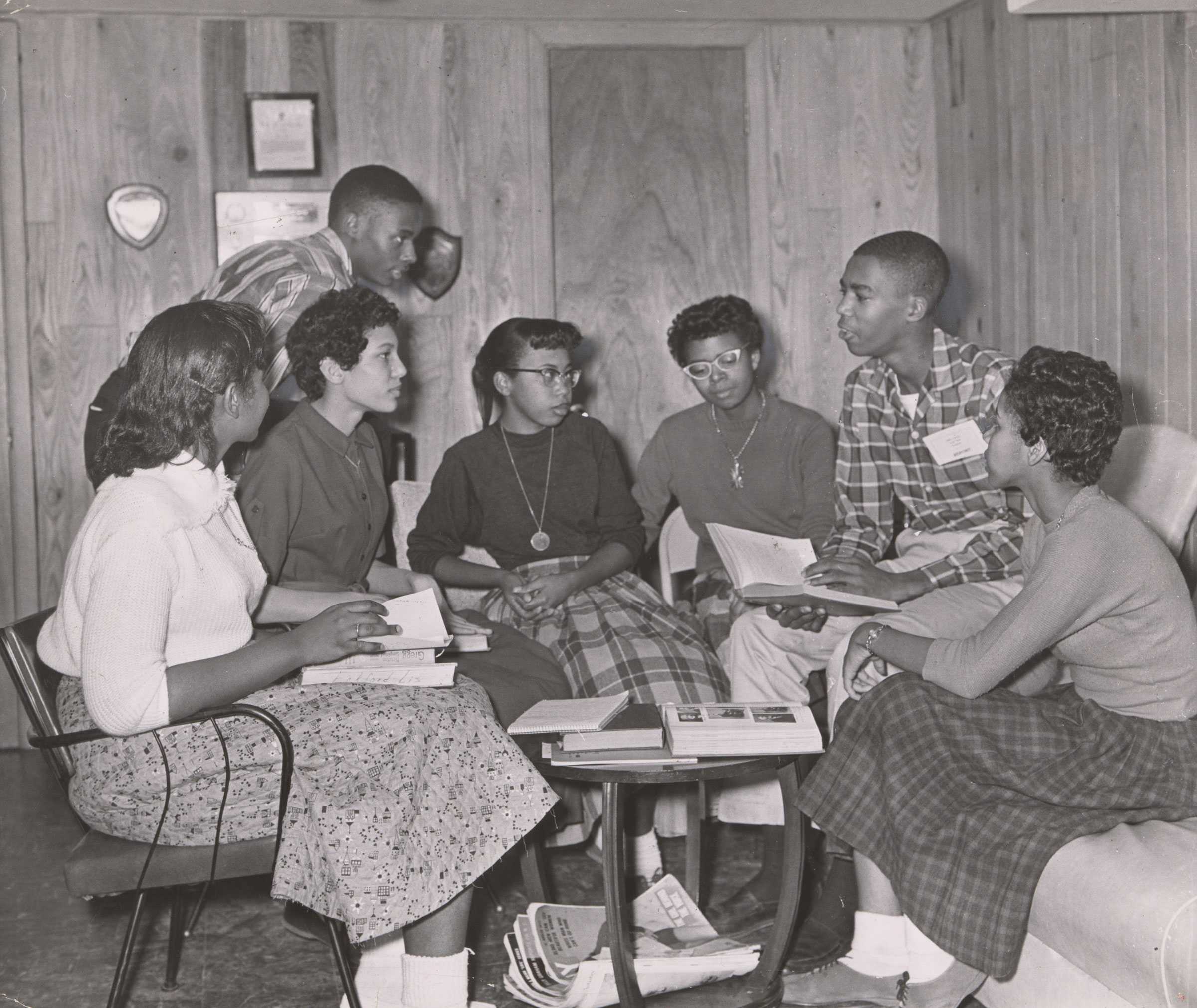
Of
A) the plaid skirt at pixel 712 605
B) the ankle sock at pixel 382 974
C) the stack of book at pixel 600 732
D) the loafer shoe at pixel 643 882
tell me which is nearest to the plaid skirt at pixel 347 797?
the stack of book at pixel 600 732

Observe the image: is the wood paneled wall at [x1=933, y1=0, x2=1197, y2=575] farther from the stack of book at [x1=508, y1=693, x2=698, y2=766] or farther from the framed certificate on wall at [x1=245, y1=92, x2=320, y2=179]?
the framed certificate on wall at [x1=245, y1=92, x2=320, y2=179]

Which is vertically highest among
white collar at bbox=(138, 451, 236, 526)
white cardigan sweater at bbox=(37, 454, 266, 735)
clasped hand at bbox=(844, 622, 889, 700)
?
white collar at bbox=(138, 451, 236, 526)

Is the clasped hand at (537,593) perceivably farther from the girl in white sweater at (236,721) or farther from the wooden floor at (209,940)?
the girl in white sweater at (236,721)

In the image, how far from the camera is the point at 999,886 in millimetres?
2297

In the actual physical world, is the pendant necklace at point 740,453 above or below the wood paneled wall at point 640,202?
below

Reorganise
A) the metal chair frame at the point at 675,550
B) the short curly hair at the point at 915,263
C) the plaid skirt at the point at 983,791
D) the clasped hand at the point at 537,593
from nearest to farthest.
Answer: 1. the plaid skirt at the point at 983,791
2. the short curly hair at the point at 915,263
3. the clasped hand at the point at 537,593
4. the metal chair frame at the point at 675,550

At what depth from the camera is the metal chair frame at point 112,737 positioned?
7.85 feet

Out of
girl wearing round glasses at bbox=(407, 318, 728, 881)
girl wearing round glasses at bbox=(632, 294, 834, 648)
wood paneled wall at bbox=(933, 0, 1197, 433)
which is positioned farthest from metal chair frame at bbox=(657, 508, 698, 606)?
wood paneled wall at bbox=(933, 0, 1197, 433)

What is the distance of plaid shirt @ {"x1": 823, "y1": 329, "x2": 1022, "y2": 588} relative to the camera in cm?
354

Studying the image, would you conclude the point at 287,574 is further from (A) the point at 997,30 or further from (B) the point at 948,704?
(A) the point at 997,30

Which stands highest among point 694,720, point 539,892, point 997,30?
point 997,30

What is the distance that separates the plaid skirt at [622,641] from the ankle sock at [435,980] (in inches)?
42.7

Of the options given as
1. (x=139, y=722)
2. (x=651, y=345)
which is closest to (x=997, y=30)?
(x=651, y=345)

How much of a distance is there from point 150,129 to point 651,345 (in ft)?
7.32
